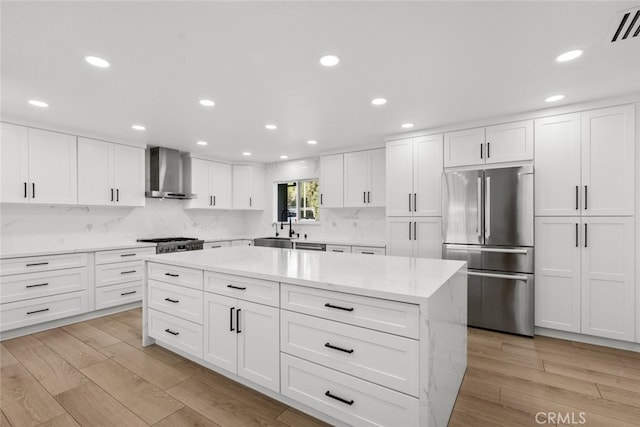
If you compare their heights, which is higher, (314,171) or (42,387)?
(314,171)

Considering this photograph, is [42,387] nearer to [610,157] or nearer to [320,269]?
[320,269]

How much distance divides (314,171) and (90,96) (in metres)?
3.62

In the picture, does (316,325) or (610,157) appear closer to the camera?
(316,325)

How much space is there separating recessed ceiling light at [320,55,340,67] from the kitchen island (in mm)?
1500

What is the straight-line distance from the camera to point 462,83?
8.43 ft

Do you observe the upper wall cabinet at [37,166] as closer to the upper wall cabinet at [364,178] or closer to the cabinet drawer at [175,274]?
the cabinet drawer at [175,274]

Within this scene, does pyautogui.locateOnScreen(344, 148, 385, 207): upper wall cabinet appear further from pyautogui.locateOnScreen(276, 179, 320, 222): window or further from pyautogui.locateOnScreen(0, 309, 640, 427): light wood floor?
pyautogui.locateOnScreen(0, 309, 640, 427): light wood floor

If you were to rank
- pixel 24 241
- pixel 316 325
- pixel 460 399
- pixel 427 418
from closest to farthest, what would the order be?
pixel 427 418
pixel 316 325
pixel 460 399
pixel 24 241

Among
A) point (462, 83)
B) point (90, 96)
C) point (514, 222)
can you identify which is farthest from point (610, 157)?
point (90, 96)

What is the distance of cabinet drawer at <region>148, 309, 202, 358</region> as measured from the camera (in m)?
2.45

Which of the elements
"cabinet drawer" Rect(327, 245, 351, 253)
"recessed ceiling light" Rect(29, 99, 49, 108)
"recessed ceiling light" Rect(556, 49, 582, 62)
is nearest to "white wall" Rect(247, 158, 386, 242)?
"cabinet drawer" Rect(327, 245, 351, 253)

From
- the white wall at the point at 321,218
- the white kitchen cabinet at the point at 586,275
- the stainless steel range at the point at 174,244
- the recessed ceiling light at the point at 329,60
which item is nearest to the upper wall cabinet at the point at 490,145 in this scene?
the white kitchen cabinet at the point at 586,275
